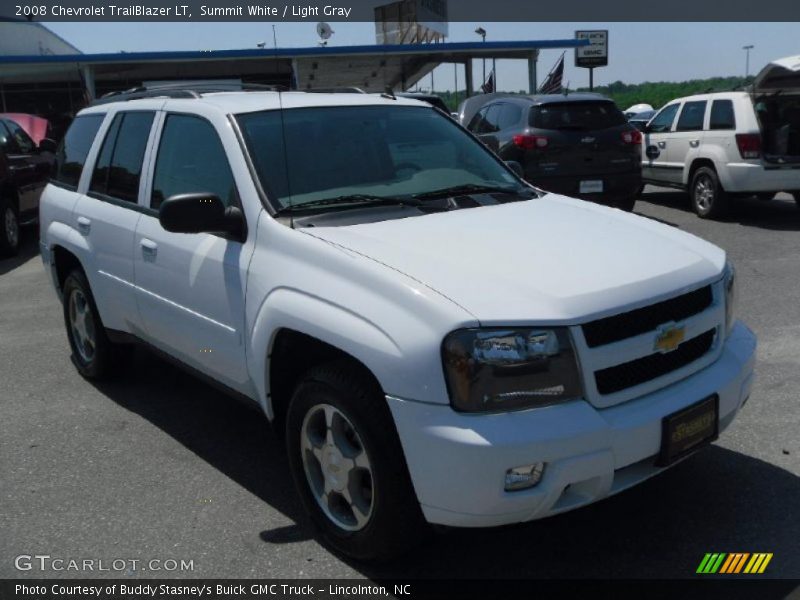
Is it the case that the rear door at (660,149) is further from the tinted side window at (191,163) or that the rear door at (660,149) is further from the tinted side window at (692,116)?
the tinted side window at (191,163)

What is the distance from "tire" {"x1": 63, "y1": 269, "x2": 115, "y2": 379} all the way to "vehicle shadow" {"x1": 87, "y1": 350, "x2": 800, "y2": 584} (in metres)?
1.42

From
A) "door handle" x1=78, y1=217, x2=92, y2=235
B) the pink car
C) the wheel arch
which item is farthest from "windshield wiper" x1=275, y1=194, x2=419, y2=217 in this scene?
the pink car

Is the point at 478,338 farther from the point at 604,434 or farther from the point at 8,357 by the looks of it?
the point at 8,357

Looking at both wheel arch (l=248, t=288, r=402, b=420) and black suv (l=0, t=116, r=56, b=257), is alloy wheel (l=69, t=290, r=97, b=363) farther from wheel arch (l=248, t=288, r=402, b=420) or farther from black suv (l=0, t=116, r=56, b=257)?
black suv (l=0, t=116, r=56, b=257)

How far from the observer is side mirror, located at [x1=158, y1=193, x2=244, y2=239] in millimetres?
3416

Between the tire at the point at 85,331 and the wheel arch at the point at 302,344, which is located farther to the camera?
the tire at the point at 85,331

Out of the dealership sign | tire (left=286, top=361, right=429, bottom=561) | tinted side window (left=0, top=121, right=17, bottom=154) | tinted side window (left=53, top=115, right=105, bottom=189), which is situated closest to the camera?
tire (left=286, top=361, right=429, bottom=561)

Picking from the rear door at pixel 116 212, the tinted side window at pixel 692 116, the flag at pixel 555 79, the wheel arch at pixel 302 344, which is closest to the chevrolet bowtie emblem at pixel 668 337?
the wheel arch at pixel 302 344

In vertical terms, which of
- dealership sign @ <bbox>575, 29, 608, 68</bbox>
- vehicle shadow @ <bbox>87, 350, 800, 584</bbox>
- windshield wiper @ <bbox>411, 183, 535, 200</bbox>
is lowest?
vehicle shadow @ <bbox>87, 350, 800, 584</bbox>

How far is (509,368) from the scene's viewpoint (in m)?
2.69

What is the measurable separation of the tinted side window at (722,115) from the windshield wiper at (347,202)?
868 cm

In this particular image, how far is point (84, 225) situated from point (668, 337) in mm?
3558

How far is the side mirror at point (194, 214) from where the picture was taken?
3416 millimetres

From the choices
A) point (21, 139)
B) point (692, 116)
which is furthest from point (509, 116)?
point (21, 139)
